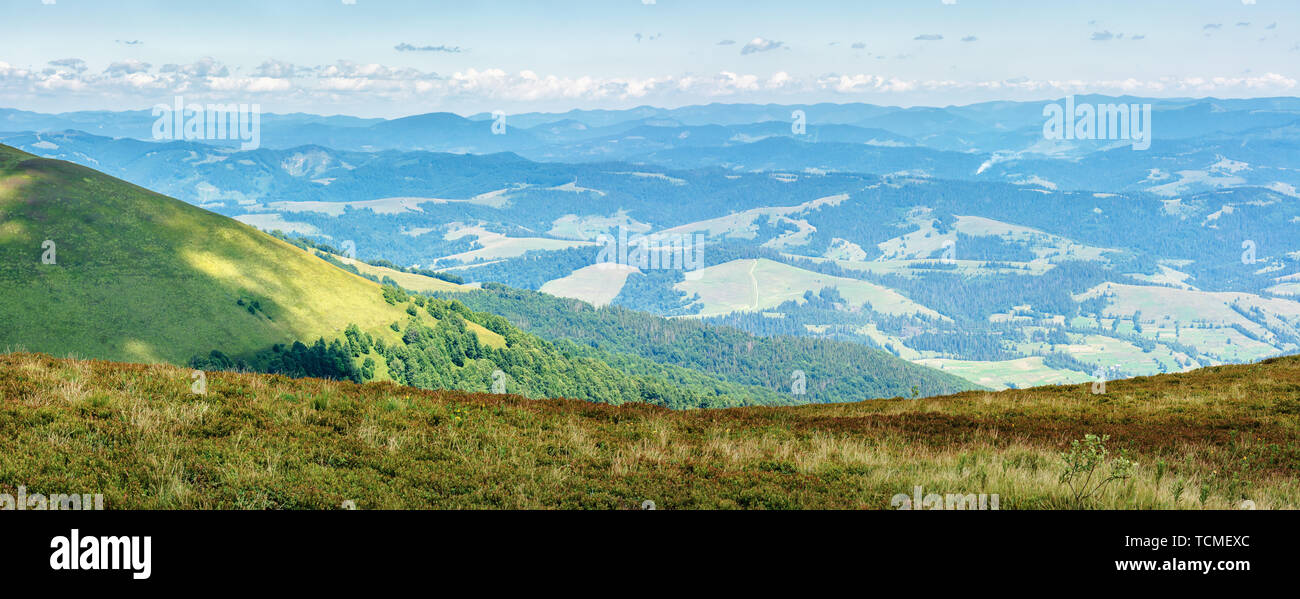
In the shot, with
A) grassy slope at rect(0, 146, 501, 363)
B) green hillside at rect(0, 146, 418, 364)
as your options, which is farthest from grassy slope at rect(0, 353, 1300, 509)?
green hillside at rect(0, 146, 418, 364)

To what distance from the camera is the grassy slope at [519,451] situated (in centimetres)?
1164

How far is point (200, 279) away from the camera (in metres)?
133

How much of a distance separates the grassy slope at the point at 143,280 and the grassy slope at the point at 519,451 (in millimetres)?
101512

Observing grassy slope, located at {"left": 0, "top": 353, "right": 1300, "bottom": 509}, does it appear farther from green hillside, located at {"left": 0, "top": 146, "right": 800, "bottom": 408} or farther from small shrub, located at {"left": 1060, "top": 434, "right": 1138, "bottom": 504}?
green hillside, located at {"left": 0, "top": 146, "right": 800, "bottom": 408}

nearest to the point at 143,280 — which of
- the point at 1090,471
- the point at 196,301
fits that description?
the point at 196,301

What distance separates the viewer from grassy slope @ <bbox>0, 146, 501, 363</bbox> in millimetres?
107250

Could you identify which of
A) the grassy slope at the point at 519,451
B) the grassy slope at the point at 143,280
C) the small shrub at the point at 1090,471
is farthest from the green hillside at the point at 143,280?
the small shrub at the point at 1090,471

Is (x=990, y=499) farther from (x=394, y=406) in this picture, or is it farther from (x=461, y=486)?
(x=394, y=406)

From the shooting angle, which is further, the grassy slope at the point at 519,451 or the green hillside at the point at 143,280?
the green hillside at the point at 143,280

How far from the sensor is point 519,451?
14328 mm

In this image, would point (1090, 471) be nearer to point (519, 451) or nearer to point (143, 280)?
point (519, 451)

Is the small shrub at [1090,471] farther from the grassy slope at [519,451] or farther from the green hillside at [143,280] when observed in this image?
the green hillside at [143,280]

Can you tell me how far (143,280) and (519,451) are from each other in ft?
456

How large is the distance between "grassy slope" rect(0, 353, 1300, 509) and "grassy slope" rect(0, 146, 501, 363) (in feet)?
333
